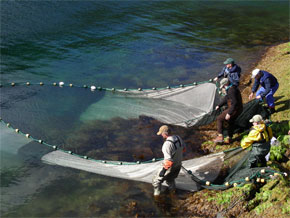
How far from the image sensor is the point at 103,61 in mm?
16062

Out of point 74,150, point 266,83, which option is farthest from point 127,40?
point 266,83

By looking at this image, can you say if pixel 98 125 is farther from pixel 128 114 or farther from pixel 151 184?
pixel 151 184

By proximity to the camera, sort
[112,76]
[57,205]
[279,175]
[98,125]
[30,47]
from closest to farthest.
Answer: [279,175] < [57,205] < [98,125] < [112,76] < [30,47]

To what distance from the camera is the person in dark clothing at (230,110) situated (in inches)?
299

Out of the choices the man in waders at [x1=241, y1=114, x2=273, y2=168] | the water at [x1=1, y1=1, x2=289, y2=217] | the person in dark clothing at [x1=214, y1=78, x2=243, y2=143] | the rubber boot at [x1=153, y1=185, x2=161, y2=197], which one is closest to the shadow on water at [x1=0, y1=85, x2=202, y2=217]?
the water at [x1=1, y1=1, x2=289, y2=217]

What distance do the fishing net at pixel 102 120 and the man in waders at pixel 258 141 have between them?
1.57m

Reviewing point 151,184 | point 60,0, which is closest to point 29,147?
point 151,184

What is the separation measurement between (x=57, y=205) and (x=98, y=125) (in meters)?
3.26

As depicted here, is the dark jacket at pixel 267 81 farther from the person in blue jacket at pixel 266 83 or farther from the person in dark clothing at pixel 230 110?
the person in dark clothing at pixel 230 110

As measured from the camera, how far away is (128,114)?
9.80 metres

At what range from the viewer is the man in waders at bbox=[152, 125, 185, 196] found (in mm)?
6098

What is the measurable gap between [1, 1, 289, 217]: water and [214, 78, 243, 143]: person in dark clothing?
1.29 m

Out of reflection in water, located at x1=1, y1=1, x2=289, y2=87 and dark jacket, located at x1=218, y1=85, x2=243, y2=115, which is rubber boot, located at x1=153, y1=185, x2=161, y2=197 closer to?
dark jacket, located at x1=218, y1=85, x2=243, y2=115

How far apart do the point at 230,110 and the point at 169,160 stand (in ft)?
8.44
